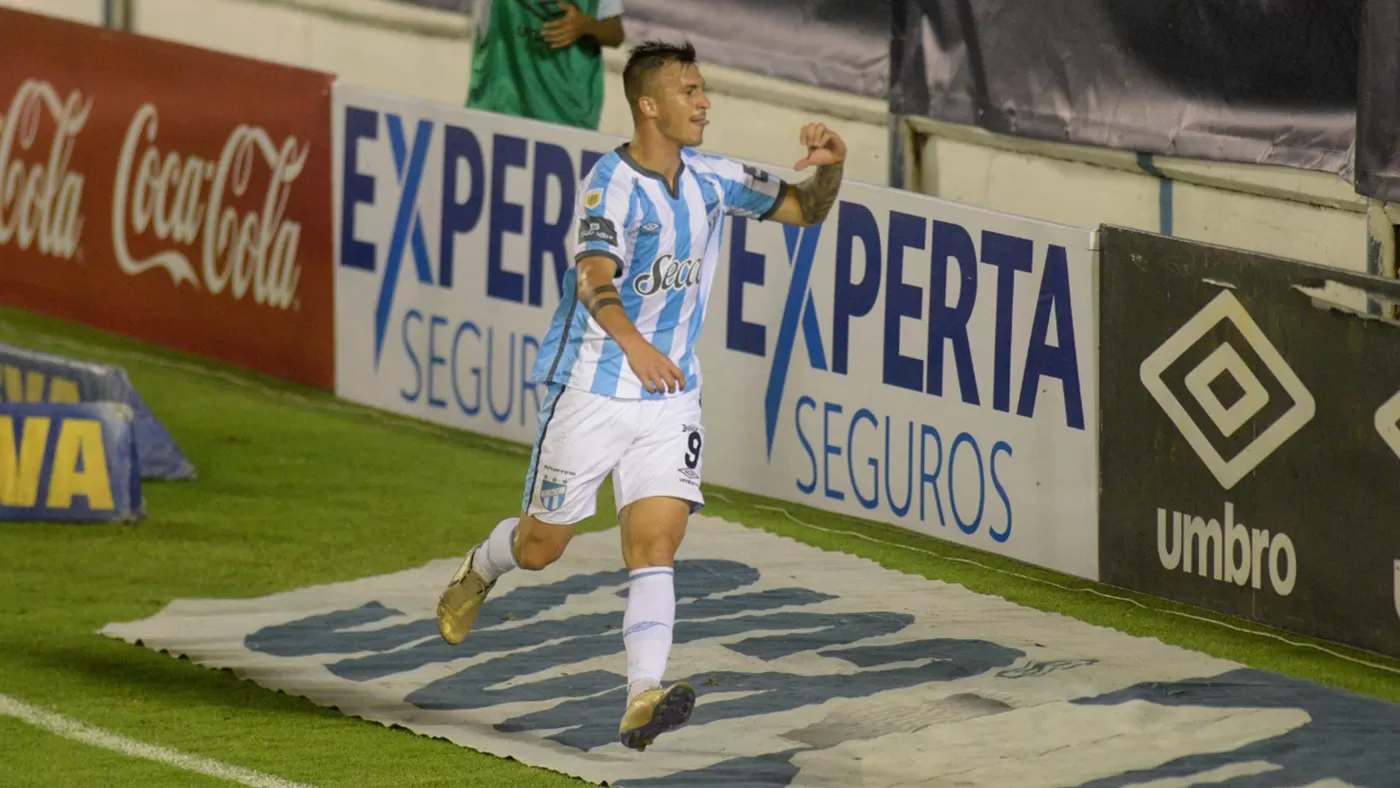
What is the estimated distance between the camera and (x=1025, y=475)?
889 cm

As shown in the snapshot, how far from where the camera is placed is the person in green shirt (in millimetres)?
10875

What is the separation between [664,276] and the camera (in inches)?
264

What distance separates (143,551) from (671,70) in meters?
3.73

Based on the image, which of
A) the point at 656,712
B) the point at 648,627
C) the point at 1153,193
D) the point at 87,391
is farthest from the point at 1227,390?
the point at 87,391

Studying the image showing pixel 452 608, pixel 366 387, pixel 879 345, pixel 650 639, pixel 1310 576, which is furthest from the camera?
pixel 366 387

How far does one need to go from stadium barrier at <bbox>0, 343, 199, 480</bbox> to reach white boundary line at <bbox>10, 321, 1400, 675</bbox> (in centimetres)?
138

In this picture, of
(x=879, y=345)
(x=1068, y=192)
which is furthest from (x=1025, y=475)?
(x=1068, y=192)

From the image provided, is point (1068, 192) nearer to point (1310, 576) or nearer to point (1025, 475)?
point (1025, 475)

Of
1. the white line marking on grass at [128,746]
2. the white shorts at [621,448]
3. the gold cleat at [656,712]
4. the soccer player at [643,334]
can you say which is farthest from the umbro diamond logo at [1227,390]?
the white line marking on grass at [128,746]

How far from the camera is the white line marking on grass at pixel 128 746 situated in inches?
260

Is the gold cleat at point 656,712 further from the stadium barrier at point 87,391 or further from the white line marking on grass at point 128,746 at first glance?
the stadium barrier at point 87,391

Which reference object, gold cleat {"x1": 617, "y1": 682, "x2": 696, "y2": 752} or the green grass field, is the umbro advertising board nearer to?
the green grass field

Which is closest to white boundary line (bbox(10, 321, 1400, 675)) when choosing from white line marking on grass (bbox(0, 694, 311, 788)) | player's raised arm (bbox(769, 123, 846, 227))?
player's raised arm (bbox(769, 123, 846, 227))

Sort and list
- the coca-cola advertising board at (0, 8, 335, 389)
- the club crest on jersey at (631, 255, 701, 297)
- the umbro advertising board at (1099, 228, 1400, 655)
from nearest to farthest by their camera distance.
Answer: the club crest on jersey at (631, 255, 701, 297) → the umbro advertising board at (1099, 228, 1400, 655) → the coca-cola advertising board at (0, 8, 335, 389)
